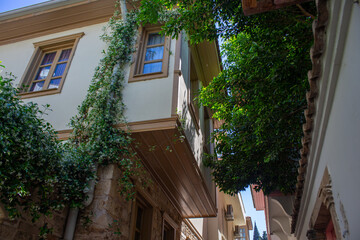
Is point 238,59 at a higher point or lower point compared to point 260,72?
higher

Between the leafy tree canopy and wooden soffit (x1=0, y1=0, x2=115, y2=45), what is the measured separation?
2192mm

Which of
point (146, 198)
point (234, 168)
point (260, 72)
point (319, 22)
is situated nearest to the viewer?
point (319, 22)

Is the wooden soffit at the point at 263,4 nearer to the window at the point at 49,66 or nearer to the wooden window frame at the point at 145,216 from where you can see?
the wooden window frame at the point at 145,216

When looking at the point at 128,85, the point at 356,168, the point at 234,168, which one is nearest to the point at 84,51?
the point at 128,85

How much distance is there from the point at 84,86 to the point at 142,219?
3195 millimetres

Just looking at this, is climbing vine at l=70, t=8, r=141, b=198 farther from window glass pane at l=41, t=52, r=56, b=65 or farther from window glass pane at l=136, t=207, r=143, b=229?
window glass pane at l=41, t=52, r=56, b=65

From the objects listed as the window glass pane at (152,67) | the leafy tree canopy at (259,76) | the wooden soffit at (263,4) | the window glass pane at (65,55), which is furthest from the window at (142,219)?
the wooden soffit at (263,4)

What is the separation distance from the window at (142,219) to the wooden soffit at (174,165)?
2.23ft

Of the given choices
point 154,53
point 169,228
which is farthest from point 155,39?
point 169,228

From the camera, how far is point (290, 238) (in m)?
9.91

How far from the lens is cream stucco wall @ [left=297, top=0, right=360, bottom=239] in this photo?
2252 mm

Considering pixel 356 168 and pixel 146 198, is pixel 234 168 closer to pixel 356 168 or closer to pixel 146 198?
pixel 146 198

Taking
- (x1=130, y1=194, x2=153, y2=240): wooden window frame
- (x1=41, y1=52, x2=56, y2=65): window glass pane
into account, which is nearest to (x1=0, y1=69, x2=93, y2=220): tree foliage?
(x1=130, y1=194, x2=153, y2=240): wooden window frame

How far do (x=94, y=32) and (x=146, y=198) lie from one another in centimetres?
432
